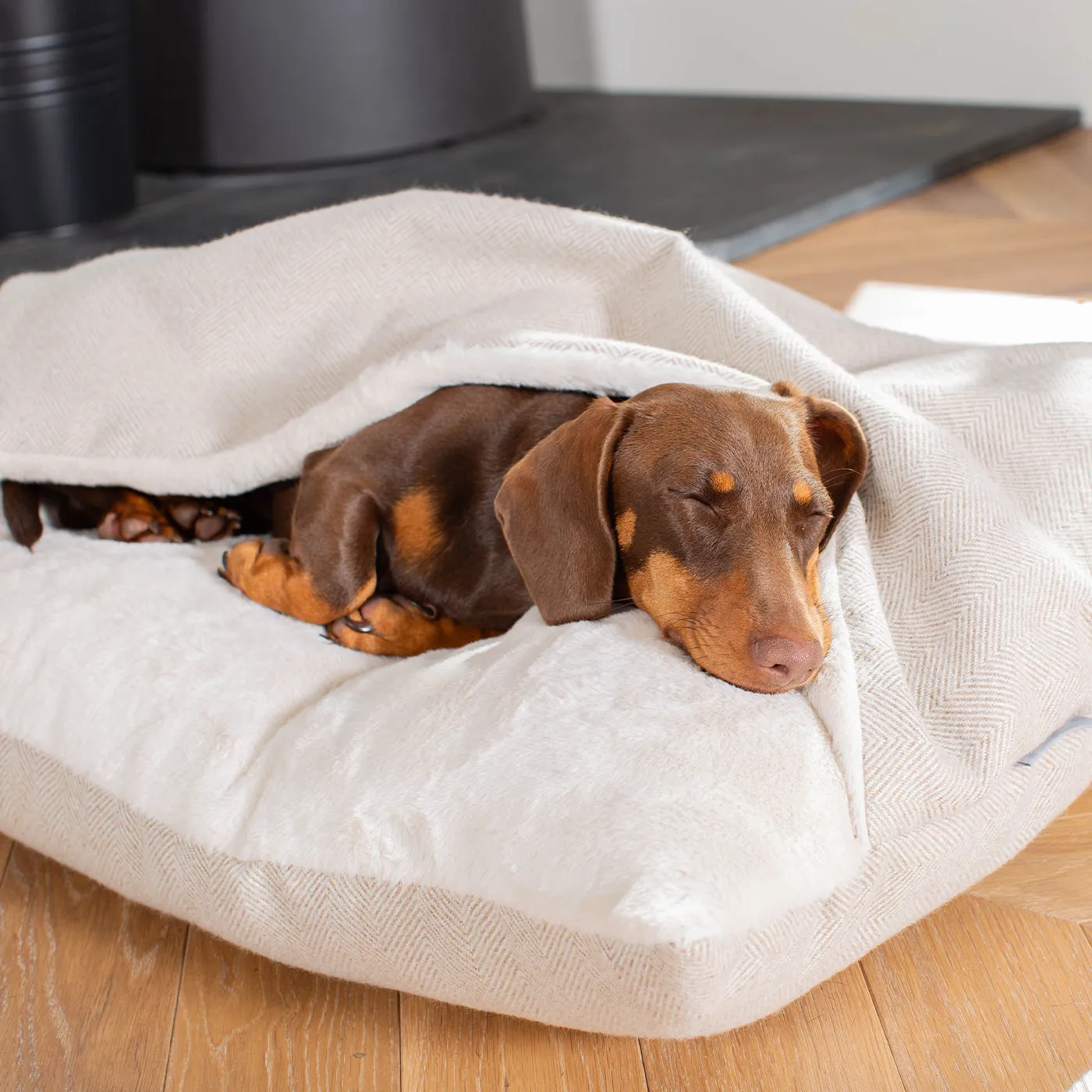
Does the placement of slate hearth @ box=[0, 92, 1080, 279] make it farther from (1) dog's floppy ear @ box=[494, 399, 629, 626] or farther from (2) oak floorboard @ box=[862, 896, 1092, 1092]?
(2) oak floorboard @ box=[862, 896, 1092, 1092]

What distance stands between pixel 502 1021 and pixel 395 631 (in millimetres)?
633

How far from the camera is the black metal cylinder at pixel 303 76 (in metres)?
5.02

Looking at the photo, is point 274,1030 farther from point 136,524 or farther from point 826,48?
point 826,48

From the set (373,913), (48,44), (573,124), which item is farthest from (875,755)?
(573,124)

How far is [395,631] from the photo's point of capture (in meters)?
2.07

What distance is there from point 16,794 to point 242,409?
0.79m

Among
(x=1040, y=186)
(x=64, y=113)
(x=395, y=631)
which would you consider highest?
(x=64, y=113)

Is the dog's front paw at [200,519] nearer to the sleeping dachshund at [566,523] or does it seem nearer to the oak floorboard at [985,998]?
the sleeping dachshund at [566,523]

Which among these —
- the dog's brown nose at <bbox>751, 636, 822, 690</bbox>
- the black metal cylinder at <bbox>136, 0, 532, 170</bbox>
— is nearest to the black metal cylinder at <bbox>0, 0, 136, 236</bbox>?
the black metal cylinder at <bbox>136, 0, 532, 170</bbox>

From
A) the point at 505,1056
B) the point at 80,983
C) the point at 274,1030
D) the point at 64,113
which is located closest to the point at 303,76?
the point at 64,113

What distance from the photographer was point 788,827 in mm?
1482

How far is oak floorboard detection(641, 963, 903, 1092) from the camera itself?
62.1 inches

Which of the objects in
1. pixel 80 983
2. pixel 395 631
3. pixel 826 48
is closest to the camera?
pixel 80 983

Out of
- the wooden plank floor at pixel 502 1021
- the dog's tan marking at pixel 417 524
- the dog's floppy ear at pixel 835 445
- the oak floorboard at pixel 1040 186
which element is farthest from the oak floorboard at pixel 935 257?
the wooden plank floor at pixel 502 1021
